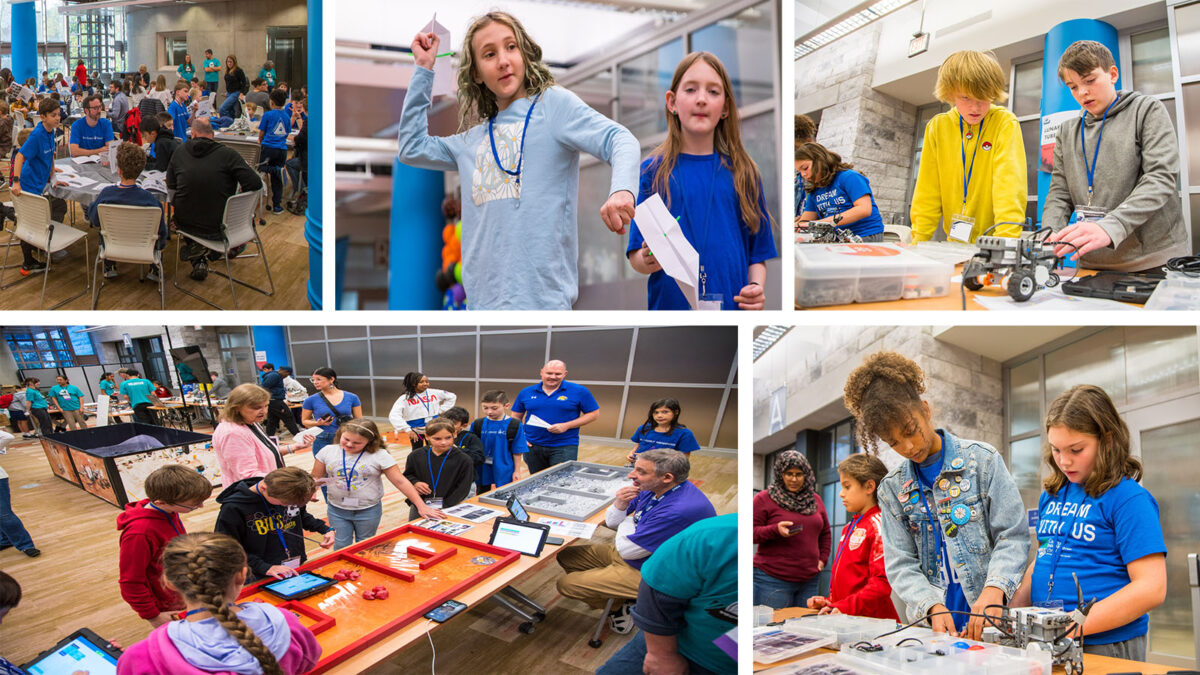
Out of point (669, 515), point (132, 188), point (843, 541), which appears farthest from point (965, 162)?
point (132, 188)

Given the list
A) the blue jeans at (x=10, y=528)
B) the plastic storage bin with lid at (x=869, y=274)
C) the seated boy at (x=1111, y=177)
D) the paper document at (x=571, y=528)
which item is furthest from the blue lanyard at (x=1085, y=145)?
the blue jeans at (x=10, y=528)

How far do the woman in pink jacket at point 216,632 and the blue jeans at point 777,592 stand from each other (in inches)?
55.4

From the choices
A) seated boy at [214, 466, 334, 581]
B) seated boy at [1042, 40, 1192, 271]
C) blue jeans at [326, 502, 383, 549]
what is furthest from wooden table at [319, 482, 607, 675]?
seated boy at [1042, 40, 1192, 271]

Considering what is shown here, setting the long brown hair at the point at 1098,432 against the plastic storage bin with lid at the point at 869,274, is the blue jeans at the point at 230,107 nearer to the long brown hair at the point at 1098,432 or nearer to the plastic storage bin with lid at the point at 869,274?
the plastic storage bin with lid at the point at 869,274

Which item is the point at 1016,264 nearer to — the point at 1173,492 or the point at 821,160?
the point at 821,160

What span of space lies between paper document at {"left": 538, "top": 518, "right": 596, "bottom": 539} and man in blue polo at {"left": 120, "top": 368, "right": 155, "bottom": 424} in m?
1.42

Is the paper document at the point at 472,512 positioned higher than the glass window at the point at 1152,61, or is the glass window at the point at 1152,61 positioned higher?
the glass window at the point at 1152,61

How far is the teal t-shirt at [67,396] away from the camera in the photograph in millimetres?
2641

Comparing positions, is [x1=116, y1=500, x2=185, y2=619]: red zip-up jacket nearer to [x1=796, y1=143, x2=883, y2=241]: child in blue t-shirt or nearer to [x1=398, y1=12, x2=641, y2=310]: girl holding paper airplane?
[x1=398, y1=12, x2=641, y2=310]: girl holding paper airplane

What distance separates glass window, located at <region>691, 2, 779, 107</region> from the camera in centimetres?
218

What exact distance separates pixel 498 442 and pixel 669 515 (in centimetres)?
67

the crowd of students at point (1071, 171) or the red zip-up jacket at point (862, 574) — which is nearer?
the crowd of students at point (1071, 171)

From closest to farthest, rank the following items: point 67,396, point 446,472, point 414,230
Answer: point 414,230 < point 67,396 < point 446,472

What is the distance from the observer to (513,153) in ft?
7.49
